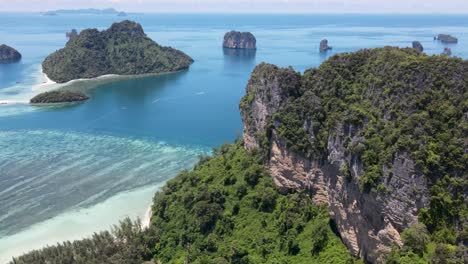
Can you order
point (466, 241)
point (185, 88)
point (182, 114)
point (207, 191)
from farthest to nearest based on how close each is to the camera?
point (185, 88)
point (182, 114)
point (207, 191)
point (466, 241)

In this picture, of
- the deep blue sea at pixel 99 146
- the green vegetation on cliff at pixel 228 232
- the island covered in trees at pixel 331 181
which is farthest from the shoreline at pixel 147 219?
the green vegetation on cliff at pixel 228 232

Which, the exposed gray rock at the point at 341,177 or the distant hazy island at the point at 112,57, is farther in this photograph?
the distant hazy island at the point at 112,57

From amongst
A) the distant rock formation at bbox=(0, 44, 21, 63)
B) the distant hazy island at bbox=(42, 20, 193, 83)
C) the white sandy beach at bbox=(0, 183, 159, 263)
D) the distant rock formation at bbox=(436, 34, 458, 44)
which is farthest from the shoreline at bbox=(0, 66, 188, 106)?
the distant rock formation at bbox=(436, 34, 458, 44)

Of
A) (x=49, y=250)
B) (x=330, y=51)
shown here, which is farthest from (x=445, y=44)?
(x=49, y=250)

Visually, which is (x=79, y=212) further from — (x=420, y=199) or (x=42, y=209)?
(x=420, y=199)

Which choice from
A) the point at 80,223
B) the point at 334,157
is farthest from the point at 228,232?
the point at 80,223

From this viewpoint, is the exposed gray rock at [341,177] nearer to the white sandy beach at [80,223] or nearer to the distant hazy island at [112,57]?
the white sandy beach at [80,223]
